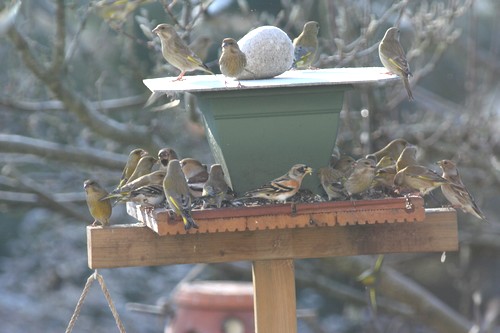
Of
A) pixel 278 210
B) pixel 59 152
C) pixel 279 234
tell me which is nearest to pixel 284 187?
pixel 278 210

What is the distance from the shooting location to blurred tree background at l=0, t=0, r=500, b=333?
8.43 m

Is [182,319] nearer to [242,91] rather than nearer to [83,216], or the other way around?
[83,216]

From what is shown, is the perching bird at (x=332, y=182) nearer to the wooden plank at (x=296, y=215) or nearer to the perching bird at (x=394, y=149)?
the wooden plank at (x=296, y=215)

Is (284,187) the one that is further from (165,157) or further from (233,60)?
(165,157)

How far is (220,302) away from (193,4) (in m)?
2.65

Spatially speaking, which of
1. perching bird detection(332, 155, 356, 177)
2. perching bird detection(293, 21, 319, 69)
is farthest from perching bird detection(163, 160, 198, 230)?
perching bird detection(293, 21, 319, 69)

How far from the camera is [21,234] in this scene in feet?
41.9

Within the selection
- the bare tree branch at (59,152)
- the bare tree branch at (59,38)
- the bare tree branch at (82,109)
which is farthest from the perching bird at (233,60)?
the bare tree branch at (59,152)

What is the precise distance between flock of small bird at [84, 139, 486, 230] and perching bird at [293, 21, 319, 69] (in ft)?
2.73

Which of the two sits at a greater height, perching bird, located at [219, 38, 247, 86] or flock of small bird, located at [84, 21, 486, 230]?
perching bird, located at [219, 38, 247, 86]

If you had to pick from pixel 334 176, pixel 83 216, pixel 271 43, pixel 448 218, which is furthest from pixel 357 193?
pixel 83 216

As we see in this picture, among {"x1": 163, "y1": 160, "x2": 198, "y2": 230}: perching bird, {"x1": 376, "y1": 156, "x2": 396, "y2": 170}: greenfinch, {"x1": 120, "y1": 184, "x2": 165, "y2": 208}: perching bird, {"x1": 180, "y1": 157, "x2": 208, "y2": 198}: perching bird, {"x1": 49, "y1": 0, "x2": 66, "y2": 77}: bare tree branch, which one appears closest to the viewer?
{"x1": 163, "y1": 160, "x2": 198, "y2": 230}: perching bird

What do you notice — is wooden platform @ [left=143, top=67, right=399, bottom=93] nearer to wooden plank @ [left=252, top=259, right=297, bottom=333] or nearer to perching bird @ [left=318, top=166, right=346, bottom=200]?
perching bird @ [left=318, top=166, right=346, bottom=200]

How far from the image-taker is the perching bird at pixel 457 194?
5898 millimetres
